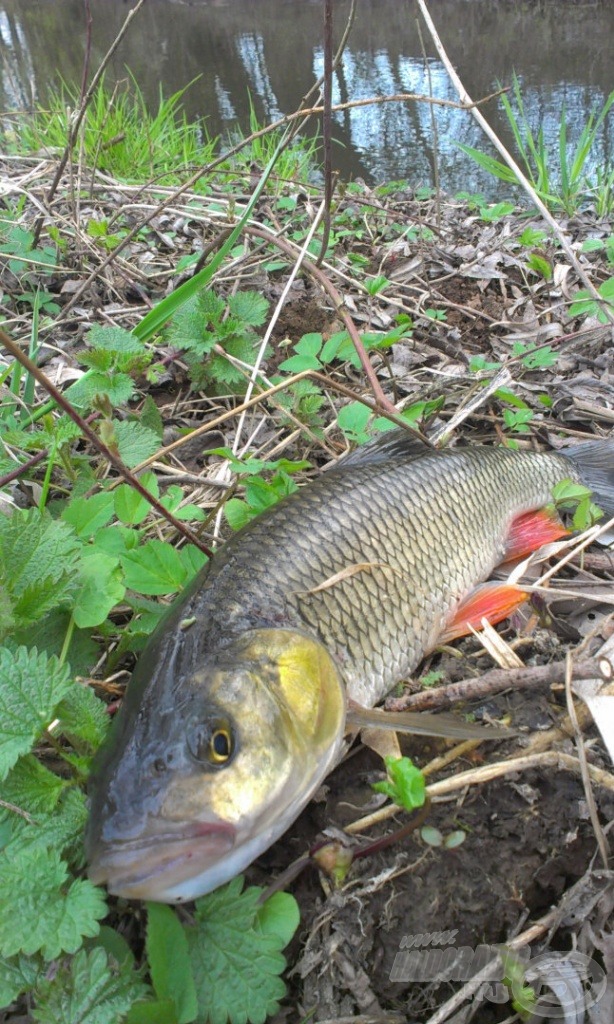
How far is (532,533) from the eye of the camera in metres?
2.31

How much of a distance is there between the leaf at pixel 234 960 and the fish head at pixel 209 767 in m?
0.08

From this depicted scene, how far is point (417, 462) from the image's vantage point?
6.91 ft

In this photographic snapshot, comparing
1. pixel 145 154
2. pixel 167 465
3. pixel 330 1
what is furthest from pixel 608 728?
pixel 145 154

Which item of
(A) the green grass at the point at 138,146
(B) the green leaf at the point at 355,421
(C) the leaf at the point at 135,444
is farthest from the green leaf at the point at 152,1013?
(A) the green grass at the point at 138,146

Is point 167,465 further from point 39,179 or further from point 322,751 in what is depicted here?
point 39,179

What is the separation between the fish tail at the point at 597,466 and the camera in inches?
97.2

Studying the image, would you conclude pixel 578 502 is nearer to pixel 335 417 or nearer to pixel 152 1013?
pixel 335 417

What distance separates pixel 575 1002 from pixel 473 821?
327 mm

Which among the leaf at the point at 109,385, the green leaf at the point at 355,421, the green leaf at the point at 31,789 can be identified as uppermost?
the leaf at the point at 109,385

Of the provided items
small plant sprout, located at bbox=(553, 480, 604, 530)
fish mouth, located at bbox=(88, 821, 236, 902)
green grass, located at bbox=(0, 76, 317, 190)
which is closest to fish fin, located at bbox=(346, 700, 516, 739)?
fish mouth, located at bbox=(88, 821, 236, 902)

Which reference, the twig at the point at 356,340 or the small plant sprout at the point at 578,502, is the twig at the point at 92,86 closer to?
the twig at the point at 356,340

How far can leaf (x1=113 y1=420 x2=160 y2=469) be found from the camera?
1979 mm
